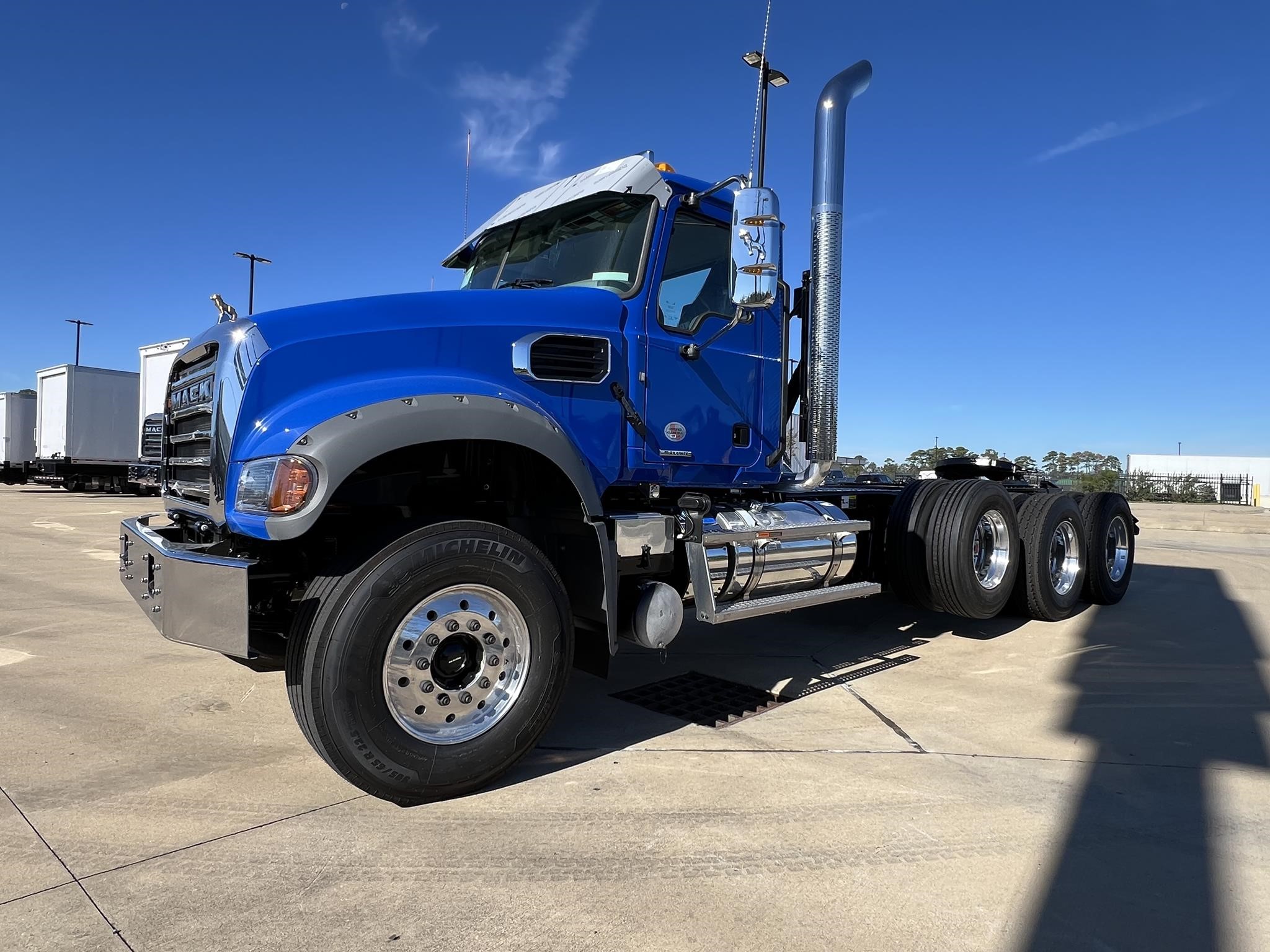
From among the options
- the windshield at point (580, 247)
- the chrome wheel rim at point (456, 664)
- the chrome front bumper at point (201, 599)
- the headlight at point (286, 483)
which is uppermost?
the windshield at point (580, 247)

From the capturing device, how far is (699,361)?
4297 mm

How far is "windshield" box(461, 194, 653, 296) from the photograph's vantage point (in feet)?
13.5

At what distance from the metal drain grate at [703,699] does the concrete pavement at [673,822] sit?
0.12 m

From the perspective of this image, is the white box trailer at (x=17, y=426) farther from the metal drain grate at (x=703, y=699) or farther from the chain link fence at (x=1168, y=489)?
the chain link fence at (x=1168, y=489)

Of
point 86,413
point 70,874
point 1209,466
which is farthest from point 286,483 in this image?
point 1209,466

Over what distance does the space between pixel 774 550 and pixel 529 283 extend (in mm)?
1938

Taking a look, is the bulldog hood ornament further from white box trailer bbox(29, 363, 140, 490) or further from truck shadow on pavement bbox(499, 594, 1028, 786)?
white box trailer bbox(29, 363, 140, 490)

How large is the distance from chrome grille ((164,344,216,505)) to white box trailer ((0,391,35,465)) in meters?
27.3

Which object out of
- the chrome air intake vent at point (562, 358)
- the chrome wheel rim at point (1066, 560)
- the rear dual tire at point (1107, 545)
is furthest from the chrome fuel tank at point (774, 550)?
the rear dual tire at point (1107, 545)

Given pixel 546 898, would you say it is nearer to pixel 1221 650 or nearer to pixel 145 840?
pixel 145 840

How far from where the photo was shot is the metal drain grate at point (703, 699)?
163 inches

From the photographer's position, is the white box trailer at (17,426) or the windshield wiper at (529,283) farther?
the white box trailer at (17,426)

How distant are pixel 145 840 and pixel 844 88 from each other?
5483 millimetres

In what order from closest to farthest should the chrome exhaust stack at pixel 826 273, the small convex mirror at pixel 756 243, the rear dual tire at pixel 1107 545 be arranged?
1. the small convex mirror at pixel 756 243
2. the chrome exhaust stack at pixel 826 273
3. the rear dual tire at pixel 1107 545
